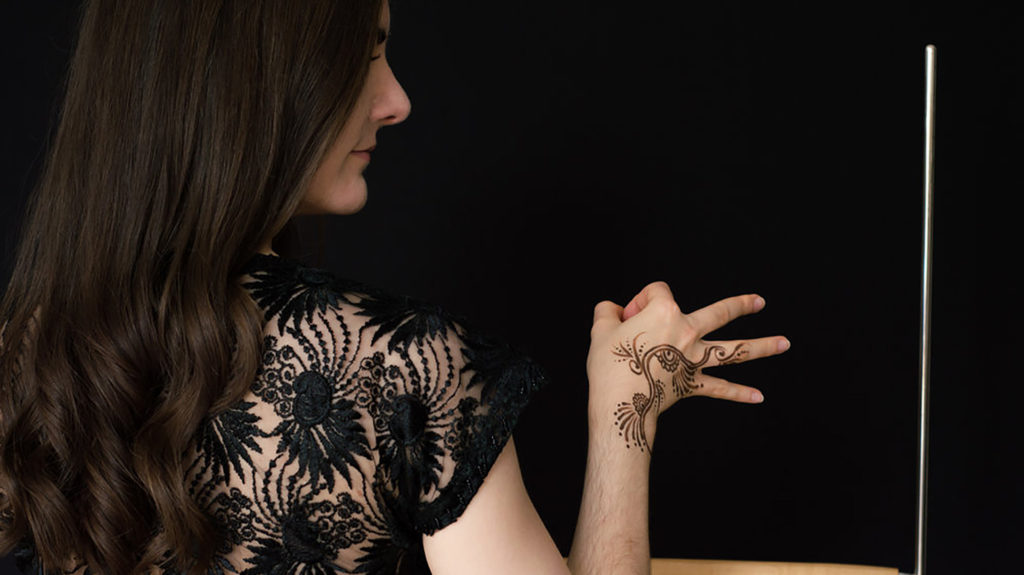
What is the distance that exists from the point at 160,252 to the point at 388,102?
0.33 m

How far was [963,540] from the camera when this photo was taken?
2.47 meters

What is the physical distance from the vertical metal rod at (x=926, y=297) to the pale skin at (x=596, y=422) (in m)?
0.33

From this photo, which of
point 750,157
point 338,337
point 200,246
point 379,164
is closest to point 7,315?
point 200,246

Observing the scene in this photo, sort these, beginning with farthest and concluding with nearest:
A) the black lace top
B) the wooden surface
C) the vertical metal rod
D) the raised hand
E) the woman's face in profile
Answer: the wooden surface, the vertical metal rod, the raised hand, the woman's face in profile, the black lace top

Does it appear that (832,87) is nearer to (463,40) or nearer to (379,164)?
(463,40)

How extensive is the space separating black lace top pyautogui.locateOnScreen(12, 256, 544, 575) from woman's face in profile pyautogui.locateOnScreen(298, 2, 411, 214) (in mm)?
150

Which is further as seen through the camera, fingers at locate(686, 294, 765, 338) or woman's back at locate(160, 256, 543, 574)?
fingers at locate(686, 294, 765, 338)

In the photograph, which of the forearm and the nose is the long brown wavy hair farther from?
the forearm

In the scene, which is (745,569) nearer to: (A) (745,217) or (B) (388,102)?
(B) (388,102)

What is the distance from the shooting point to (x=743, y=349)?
1312 mm

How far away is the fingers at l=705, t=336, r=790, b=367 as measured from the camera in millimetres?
1271

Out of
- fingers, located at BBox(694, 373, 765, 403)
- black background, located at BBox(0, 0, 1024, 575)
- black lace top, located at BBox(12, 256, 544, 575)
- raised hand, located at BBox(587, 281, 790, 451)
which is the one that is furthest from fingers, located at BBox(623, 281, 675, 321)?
black background, located at BBox(0, 0, 1024, 575)

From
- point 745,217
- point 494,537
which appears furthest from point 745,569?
point 745,217

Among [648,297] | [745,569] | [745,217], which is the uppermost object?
[745,217]
